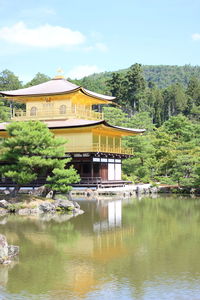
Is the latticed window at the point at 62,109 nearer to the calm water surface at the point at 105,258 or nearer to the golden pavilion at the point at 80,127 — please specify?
the golden pavilion at the point at 80,127

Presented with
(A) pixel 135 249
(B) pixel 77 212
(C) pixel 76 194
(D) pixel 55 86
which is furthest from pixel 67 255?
(D) pixel 55 86

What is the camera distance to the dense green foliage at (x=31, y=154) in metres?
23.5

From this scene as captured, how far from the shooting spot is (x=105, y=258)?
12.5 metres

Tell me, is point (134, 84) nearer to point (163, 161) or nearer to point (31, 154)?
point (163, 161)

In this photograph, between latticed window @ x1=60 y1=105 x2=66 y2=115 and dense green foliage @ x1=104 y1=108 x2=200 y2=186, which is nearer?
dense green foliage @ x1=104 y1=108 x2=200 y2=186

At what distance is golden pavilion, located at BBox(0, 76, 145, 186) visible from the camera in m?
34.7

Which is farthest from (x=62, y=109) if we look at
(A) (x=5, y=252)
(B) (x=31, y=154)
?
(A) (x=5, y=252)

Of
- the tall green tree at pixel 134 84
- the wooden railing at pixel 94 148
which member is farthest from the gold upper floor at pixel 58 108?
the tall green tree at pixel 134 84

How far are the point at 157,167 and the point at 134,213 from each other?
1798cm

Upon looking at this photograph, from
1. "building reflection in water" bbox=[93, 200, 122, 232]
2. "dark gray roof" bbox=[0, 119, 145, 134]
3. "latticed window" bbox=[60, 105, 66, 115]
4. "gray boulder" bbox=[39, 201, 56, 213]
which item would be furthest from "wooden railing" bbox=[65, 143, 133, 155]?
"gray boulder" bbox=[39, 201, 56, 213]

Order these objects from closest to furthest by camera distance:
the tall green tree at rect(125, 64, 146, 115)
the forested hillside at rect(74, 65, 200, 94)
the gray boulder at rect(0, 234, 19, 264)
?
the gray boulder at rect(0, 234, 19, 264) < the tall green tree at rect(125, 64, 146, 115) < the forested hillside at rect(74, 65, 200, 94)

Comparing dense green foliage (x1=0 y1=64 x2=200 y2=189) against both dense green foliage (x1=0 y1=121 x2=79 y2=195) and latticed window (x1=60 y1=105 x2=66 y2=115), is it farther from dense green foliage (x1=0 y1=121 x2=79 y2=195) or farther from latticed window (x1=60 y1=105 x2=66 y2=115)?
latticed window (x1=60 y1=105 x2=66 y2=115)

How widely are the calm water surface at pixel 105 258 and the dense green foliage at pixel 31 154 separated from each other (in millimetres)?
3127

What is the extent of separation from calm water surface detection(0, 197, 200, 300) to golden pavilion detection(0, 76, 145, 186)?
13180mm
